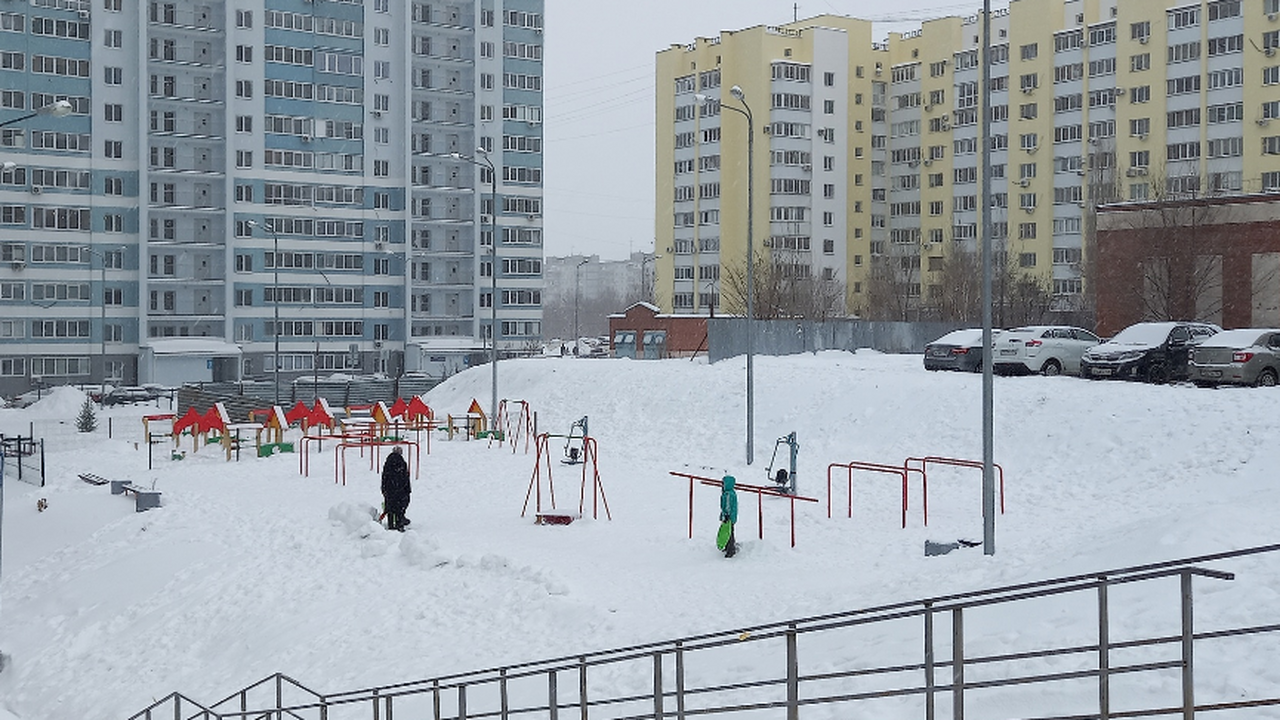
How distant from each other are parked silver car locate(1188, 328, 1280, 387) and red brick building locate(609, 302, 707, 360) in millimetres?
25073

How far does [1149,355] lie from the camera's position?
29781 mm

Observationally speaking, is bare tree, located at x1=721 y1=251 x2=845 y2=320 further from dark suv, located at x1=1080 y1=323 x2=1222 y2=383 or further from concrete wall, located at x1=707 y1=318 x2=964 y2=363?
dark suv, located at x1=1080 y1=323 x2=1222 y2=383

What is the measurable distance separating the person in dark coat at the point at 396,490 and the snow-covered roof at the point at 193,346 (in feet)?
180

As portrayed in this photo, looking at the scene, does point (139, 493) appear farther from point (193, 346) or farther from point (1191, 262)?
point (193, 346)

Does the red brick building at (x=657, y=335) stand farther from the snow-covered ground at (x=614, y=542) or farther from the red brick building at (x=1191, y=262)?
the snow-covered ground at (x=614, y=542)

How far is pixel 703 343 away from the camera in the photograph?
51281mm

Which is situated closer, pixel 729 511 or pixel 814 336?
pixel 729 511

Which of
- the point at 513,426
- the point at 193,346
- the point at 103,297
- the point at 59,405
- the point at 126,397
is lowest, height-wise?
the point at 59,405

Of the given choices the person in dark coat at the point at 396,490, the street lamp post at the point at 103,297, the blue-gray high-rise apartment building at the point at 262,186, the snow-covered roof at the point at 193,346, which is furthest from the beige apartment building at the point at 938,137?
the person in dark coat at the point at 396,490

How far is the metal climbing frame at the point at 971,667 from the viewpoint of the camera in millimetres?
6715

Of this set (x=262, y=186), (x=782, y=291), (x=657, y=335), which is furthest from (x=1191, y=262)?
(x=262, y=186)

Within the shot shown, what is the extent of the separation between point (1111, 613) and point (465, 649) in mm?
7409

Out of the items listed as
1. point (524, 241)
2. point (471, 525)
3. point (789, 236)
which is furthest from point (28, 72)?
point (471, 525)

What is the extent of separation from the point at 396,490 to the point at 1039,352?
60.8 ft
